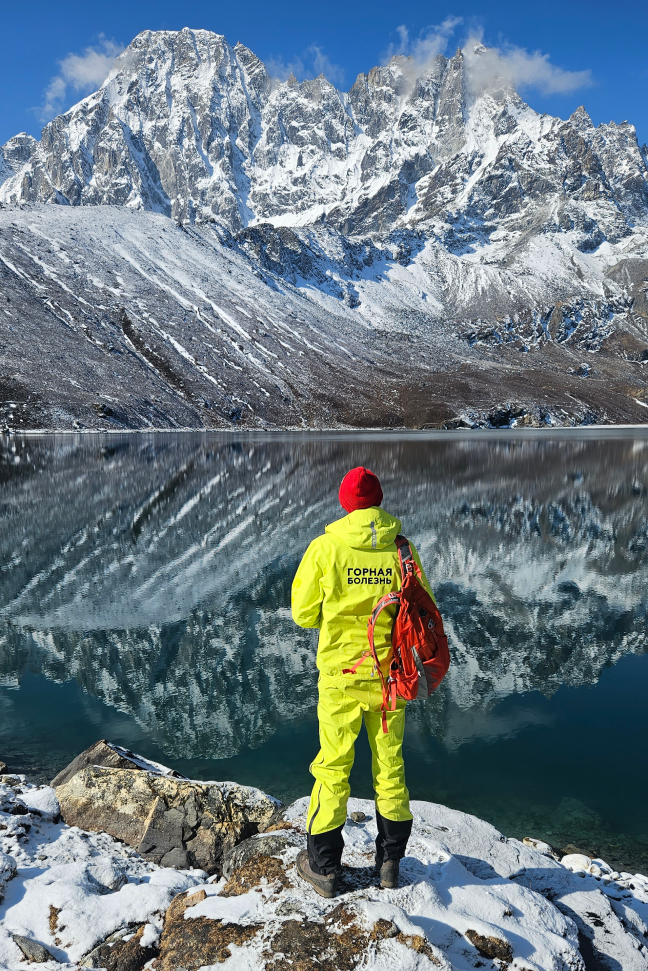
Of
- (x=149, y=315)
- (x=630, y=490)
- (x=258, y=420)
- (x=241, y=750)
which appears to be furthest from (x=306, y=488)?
(x=149, y=315)

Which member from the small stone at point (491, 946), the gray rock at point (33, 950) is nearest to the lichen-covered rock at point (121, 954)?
the gray rock at point (33, 950)

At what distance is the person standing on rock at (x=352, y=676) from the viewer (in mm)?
5055

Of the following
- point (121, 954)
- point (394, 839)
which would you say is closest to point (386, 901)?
point (394, 839)

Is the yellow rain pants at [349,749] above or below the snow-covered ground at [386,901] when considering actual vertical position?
above

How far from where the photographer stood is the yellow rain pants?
5082mm

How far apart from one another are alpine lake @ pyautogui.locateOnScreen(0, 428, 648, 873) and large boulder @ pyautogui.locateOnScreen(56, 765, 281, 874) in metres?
1.96

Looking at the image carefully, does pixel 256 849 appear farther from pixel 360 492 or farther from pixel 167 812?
pixel 360 492

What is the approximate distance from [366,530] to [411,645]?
1.06m

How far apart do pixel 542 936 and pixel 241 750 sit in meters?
6.27

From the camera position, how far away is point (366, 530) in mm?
5141

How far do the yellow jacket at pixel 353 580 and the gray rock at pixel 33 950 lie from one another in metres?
3.09

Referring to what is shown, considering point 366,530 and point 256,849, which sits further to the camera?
point 256,849

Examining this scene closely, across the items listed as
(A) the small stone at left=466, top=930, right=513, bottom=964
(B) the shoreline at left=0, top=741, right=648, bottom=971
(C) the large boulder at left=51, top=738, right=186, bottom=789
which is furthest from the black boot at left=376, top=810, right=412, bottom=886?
(C) the large boulder at left=51, top=738, right=186, bottom=789

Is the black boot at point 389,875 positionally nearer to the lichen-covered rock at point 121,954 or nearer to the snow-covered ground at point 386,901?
the snow-covered ground at point 386,901
